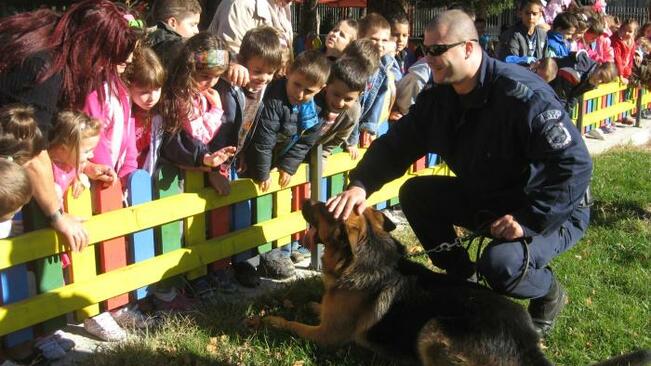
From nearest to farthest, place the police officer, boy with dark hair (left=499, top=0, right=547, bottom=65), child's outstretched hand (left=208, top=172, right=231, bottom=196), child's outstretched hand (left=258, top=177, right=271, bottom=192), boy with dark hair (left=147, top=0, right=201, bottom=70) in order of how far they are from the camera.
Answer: the police officer, child's outstretched hand (left=208, top=172, right=231, bottom=196), child's outstretched hand (left=258, top=177, right=271, bottom=192), boy with dark hair (left=147, top=0, right=201, bottom=70), boy with dark hair (left=499, top=0, right=547, bottom=65)

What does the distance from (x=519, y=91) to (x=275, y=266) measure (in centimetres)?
229

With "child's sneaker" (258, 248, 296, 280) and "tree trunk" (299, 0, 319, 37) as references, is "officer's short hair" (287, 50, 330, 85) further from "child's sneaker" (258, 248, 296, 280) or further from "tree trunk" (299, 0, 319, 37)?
"tree trunk" (299, 0, 319, 37)

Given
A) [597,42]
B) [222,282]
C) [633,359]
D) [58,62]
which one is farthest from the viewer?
[597,42]

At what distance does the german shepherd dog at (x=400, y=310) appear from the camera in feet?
10.2

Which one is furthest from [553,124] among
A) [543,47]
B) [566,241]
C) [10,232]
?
[543,47]

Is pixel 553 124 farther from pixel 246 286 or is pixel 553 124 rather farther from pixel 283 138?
pixel 246 286

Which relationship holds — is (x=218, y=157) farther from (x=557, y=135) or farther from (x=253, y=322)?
(x=557, y=135)

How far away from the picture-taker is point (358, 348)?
3.81 meters

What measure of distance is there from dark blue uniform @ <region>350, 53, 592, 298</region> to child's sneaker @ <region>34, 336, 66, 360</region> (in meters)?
1.94

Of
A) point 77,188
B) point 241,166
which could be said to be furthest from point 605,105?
point 77,188

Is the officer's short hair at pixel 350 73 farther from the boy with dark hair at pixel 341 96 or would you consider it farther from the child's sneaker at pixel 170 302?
the child's sneaker at pixel 170 302

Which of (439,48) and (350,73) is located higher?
(439,48)

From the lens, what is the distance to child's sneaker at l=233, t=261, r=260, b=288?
4719 millimetres

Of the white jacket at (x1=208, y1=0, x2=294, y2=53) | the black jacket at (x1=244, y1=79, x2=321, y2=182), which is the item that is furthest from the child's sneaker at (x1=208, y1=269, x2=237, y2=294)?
the white jacket at (x1=208, y1=0, x2=294, y2=53)
